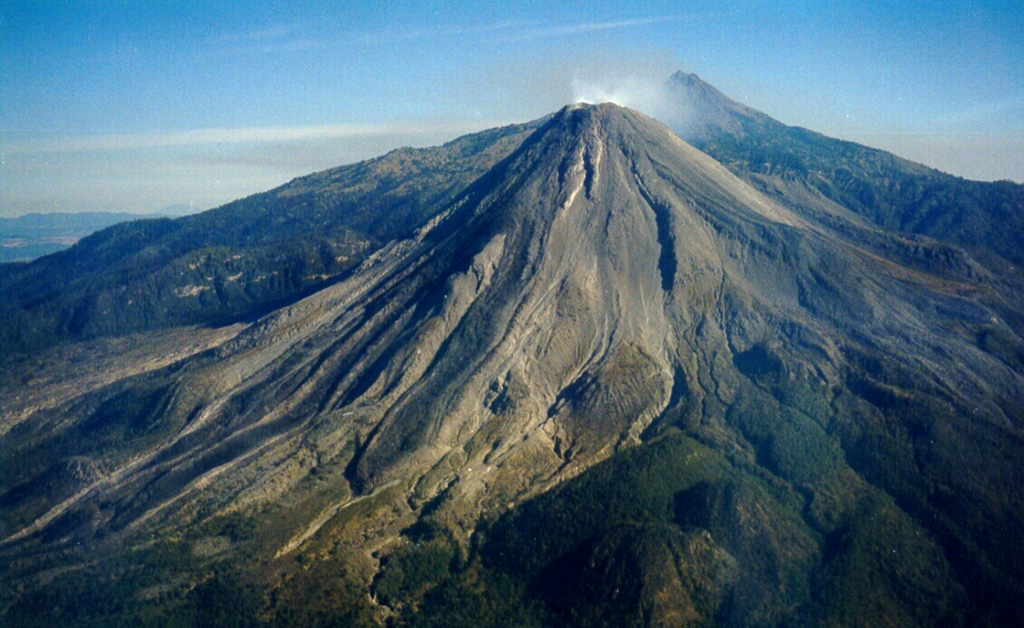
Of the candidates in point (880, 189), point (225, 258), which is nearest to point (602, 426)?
point (225, 258)

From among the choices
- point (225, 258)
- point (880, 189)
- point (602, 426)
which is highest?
point (880, 189)

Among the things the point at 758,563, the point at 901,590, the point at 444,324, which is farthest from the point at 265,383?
the point at 901,590

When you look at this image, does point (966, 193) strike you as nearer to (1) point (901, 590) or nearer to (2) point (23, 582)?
(1) point (901, 590)

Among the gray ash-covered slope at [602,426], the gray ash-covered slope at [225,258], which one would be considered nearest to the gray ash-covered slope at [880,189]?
the gray ash-covered slope at [602,426]

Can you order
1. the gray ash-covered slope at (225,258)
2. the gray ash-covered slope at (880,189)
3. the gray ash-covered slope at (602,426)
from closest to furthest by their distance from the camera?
the gray ash-covered slope at (602,426), the gray ash-covered slope at (225,258), the gray ash-covered slope at (880,189)

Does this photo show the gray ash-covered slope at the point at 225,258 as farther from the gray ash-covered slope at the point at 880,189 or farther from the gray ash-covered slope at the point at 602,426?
the gray ash-covered slope at the point at 880,189

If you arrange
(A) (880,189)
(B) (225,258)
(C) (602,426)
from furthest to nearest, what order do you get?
(A) (880,189)
(B) (225,258)
(C) (602,426)

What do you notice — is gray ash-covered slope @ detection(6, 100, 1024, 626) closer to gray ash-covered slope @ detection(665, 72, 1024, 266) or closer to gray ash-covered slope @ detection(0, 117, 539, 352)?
gray ash-covered slope @ detection(0, 117, 539, 352)

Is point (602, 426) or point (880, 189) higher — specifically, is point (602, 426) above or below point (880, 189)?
below

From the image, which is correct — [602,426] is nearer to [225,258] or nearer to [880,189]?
[225,258]
